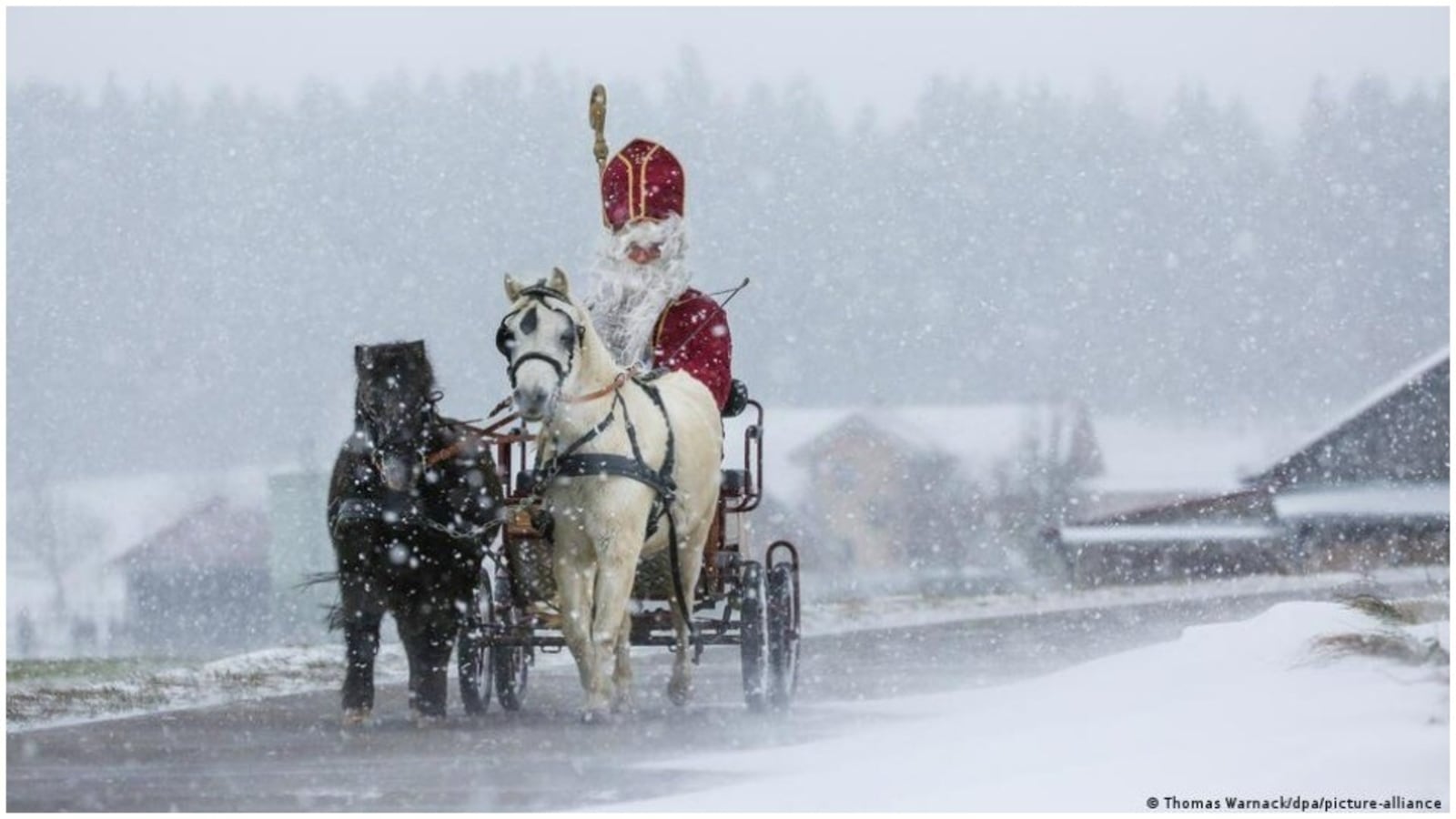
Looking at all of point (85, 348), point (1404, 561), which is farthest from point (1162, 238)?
point (85, 348)

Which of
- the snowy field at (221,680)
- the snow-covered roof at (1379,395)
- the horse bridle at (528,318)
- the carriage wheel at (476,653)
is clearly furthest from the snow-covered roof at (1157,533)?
the horse bridle at (528,318)

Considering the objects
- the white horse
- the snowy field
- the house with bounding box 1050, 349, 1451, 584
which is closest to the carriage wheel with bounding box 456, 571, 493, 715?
the white horse

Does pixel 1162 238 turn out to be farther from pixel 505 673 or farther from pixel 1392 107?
pixel 505 673

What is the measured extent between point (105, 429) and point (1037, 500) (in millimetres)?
15490

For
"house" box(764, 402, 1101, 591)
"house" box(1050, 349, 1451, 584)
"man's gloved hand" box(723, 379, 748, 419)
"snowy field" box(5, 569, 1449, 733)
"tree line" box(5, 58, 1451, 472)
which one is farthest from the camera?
"house" box(764, 402, 1101, 591)

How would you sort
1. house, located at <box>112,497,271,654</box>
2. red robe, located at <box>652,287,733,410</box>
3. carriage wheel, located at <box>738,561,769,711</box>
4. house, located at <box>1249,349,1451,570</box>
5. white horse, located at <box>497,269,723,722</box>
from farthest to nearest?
house, located at <box>112,497,271,654</box> → house, located at <box>1249,349,1451,570</box> → red robe, located at <box>652,287,733,410</box> → carriage wheel, located at <box>738,561,769,711</box> → white horse, located at <box>497,269,723,722</box>

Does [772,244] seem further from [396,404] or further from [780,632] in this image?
[396,404]

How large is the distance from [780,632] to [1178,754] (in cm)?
279

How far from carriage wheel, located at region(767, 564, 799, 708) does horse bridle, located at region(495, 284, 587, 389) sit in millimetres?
2208

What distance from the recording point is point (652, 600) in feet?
36.8

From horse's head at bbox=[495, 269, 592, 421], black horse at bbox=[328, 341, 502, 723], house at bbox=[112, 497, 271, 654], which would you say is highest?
horse's head at bbox=[495, 269, 592, 421]

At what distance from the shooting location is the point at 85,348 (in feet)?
91.6

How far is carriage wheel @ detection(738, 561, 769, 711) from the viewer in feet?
35.3

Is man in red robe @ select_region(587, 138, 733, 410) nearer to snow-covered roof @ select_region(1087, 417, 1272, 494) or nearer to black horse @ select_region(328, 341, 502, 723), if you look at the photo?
black horse @ select_region(328, 341, 502, 723)
